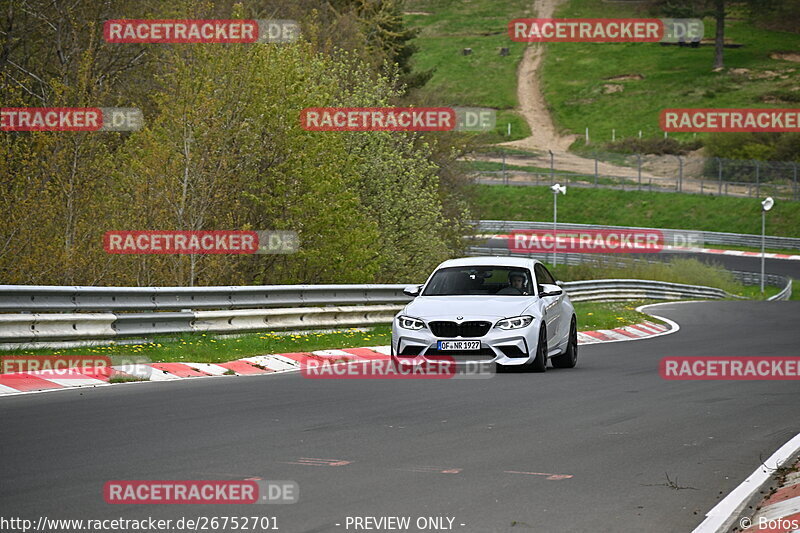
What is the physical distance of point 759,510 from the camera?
744 cm

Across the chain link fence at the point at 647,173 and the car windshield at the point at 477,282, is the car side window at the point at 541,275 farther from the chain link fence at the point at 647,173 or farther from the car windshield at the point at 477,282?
the chain link fence at the point at 647,173

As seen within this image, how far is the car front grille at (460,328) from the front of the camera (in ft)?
51.5

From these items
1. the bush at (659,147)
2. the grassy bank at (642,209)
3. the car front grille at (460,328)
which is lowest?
the car front grille at (460,328)

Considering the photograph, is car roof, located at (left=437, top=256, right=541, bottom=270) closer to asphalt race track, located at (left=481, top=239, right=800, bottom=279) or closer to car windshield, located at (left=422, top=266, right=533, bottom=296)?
car windshield, located at (left=422, top=266, right=533, bottom=296)

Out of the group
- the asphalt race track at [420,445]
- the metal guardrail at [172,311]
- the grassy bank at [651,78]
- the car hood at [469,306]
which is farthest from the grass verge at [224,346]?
the grassy bank at [651,78]

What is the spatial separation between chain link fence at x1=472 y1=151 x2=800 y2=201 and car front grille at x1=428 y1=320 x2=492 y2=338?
58.8 meters

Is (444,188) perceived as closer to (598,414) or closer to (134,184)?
(134,184)

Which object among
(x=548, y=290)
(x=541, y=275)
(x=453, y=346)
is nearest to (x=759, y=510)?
(x=453, y=346)

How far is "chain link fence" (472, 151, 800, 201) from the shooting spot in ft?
264

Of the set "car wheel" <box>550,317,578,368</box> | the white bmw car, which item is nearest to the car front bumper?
the white bmw car

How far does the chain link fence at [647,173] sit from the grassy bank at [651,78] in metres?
14.5

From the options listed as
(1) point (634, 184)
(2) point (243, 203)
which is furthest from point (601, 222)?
(2) point (243, 203)

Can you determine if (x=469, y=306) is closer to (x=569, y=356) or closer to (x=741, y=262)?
(x=569, y=356)

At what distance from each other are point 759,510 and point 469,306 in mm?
8814
